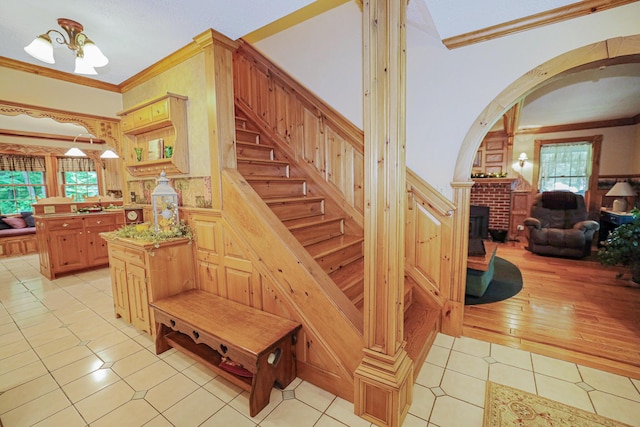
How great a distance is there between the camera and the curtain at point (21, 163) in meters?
6.33

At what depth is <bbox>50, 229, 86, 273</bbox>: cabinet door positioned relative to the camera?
4309 millimetres

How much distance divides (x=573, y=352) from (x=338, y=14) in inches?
153

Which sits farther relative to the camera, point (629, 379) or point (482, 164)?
point (482, 164)

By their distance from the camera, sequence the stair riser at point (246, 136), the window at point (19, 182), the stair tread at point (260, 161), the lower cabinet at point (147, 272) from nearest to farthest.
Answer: the lower cabinet at point (147, 272) → the stair tread at point (260, 161) → the stair riser at point (246, 136) → the window at point (19, 182)

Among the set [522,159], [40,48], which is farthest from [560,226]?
[40,48]

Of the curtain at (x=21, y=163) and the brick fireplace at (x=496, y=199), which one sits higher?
the curtain at (x=21, y=163)

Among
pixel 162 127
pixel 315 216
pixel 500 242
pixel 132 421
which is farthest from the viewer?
pixel 500 242

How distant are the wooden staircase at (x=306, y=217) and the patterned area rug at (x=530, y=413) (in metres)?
1.05

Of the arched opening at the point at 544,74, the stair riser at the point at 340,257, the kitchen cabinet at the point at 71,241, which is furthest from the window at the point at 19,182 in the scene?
the arched opening at the point at 544,74

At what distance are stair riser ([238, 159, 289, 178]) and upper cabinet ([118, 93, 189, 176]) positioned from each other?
602 mm

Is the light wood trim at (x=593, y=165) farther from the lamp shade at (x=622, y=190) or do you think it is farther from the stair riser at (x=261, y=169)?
the stair riser at (x=261, y=169)

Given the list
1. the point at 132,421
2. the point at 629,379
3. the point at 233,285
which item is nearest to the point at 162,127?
the point at 233,285

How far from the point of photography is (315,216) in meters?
3.18

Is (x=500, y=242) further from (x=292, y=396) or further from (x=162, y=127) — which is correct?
(x=162, y=127)
